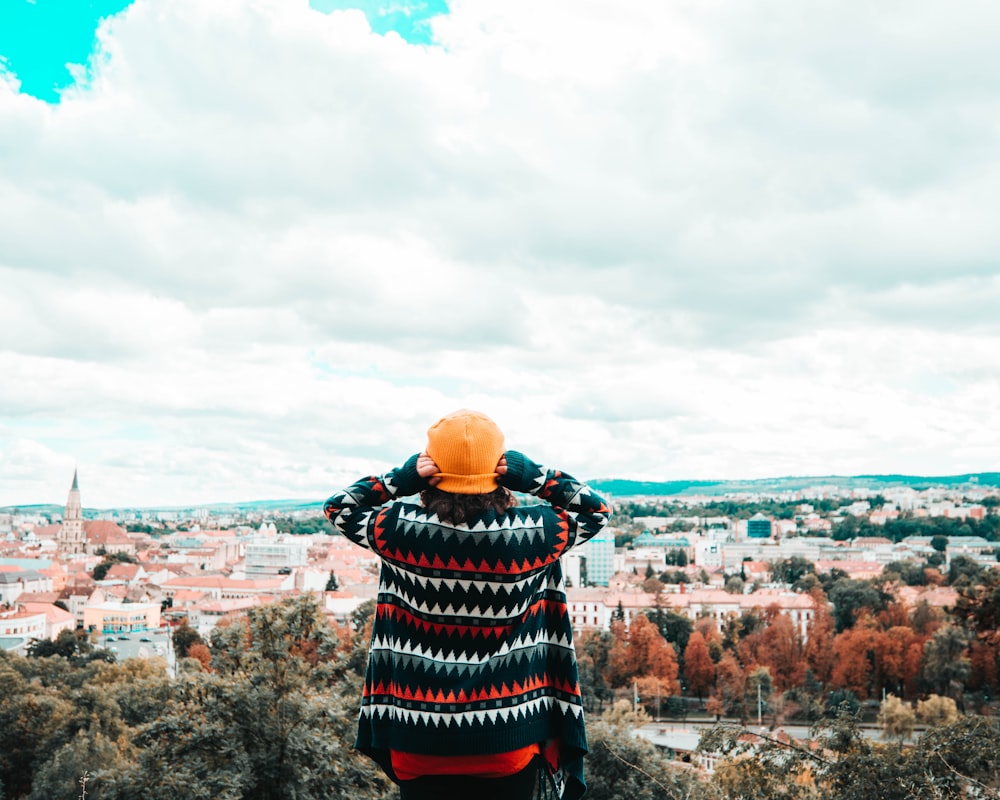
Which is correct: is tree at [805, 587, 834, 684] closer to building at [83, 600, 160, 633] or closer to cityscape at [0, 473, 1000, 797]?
cityscape at [0, 473, 1000, 797]

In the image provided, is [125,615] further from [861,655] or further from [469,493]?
[469,493]

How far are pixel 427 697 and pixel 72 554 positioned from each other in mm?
116625

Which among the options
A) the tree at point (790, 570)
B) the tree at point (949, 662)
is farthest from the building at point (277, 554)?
the tree at point (949, 662)

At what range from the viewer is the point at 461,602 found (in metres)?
1.84

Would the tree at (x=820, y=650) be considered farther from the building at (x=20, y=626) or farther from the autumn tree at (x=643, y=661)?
the building at (x=20, y=626)

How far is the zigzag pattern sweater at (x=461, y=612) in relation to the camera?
1.82 meters

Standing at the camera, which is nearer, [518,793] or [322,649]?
[518,793]

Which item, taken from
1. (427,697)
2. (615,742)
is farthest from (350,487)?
(615,742)

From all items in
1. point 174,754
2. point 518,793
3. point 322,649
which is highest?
point 518,793

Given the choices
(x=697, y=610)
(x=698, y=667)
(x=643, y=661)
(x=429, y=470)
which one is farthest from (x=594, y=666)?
(x=429, y=470)

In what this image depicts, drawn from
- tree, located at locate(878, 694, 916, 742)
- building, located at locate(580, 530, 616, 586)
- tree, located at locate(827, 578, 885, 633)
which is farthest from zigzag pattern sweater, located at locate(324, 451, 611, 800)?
building, located at locate(580, 530, 616, 586)

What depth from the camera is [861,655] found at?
103ft

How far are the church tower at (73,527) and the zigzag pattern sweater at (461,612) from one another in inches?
4758

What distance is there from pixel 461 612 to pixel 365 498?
0.33 metres
